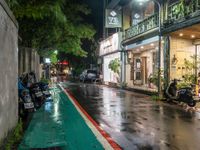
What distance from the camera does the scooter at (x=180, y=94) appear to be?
16844 millimetres

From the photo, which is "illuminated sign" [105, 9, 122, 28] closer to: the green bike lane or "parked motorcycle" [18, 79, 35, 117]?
the green bike lane

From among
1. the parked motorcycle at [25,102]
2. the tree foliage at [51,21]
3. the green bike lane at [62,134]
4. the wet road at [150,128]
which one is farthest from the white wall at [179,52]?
the parked motorcycle at [25,102]

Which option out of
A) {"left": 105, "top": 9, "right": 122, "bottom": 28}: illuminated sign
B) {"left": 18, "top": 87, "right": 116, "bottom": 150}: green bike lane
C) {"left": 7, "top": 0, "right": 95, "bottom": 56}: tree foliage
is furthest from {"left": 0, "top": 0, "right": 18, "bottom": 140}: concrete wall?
{"left": 105, "top": 9, "right": 122, "bottom": 28}: illuminated sign

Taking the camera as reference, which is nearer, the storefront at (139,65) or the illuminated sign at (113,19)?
the storefront at (139,65)

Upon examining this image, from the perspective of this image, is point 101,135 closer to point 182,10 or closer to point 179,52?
point 182,10

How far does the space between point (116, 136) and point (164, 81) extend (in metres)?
13.4

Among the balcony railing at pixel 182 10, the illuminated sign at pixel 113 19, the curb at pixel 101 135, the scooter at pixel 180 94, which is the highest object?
the illuminated sign at pixel 113 19

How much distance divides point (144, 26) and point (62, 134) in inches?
798

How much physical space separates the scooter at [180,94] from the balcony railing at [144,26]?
24.4 feet

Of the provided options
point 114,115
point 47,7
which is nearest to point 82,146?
point 114,115

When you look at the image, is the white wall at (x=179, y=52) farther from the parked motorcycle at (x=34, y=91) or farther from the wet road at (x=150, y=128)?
the parked motorcycle at (x=34, y=91)

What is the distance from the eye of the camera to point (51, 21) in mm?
17438

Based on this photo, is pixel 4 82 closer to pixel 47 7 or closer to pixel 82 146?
pixel 82 146

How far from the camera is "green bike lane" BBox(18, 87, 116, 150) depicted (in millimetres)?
8438
